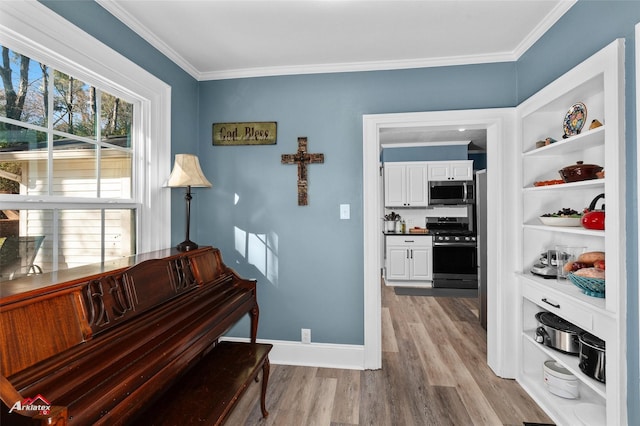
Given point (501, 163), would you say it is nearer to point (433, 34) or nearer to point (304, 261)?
point (433, 34)

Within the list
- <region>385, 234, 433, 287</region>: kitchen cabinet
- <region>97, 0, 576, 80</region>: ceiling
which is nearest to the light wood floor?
<region>385, 234, 433, 287</region>: kitchen cabinet

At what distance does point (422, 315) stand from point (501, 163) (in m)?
2.32

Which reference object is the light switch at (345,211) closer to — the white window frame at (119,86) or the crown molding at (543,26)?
the white window frame at (119,86)

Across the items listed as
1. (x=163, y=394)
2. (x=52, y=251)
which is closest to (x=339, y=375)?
(x=163, y=394)

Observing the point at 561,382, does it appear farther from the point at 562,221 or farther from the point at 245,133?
the point at 245,133

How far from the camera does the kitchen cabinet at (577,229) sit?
1.51 metres

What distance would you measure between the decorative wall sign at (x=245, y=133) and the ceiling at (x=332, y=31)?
0.46 meters

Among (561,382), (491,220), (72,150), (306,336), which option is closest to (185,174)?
(72,150)

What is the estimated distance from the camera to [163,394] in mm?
1607

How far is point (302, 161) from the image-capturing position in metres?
2.77

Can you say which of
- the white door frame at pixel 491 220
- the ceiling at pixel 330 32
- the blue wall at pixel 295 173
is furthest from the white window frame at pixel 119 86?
the white door frame at pixel 491 220

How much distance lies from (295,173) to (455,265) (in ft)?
12.2

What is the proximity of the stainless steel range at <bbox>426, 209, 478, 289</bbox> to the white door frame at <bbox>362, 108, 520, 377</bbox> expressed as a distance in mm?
2686

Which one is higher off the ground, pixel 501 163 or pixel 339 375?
pixel 501 163
